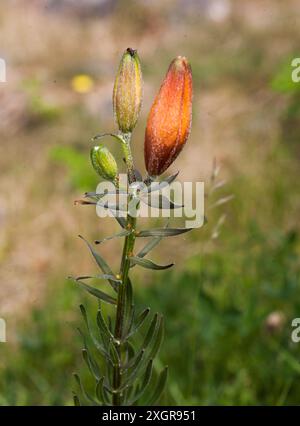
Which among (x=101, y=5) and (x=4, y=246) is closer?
(x=4, y=246)

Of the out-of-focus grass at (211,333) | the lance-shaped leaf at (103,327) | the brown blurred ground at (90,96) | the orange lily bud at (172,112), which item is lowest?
the out-of-focus grass at (211,333)

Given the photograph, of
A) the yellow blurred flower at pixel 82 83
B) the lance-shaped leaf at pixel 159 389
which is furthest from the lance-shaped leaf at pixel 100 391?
the yellow blurred flower at pixel 82 83

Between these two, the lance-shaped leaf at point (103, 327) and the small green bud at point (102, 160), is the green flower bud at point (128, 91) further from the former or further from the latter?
the lance-shaped leaf at point (103, 327)

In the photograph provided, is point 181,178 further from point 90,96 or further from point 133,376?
point 133,376

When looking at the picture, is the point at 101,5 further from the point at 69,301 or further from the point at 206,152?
the point at 69,301
